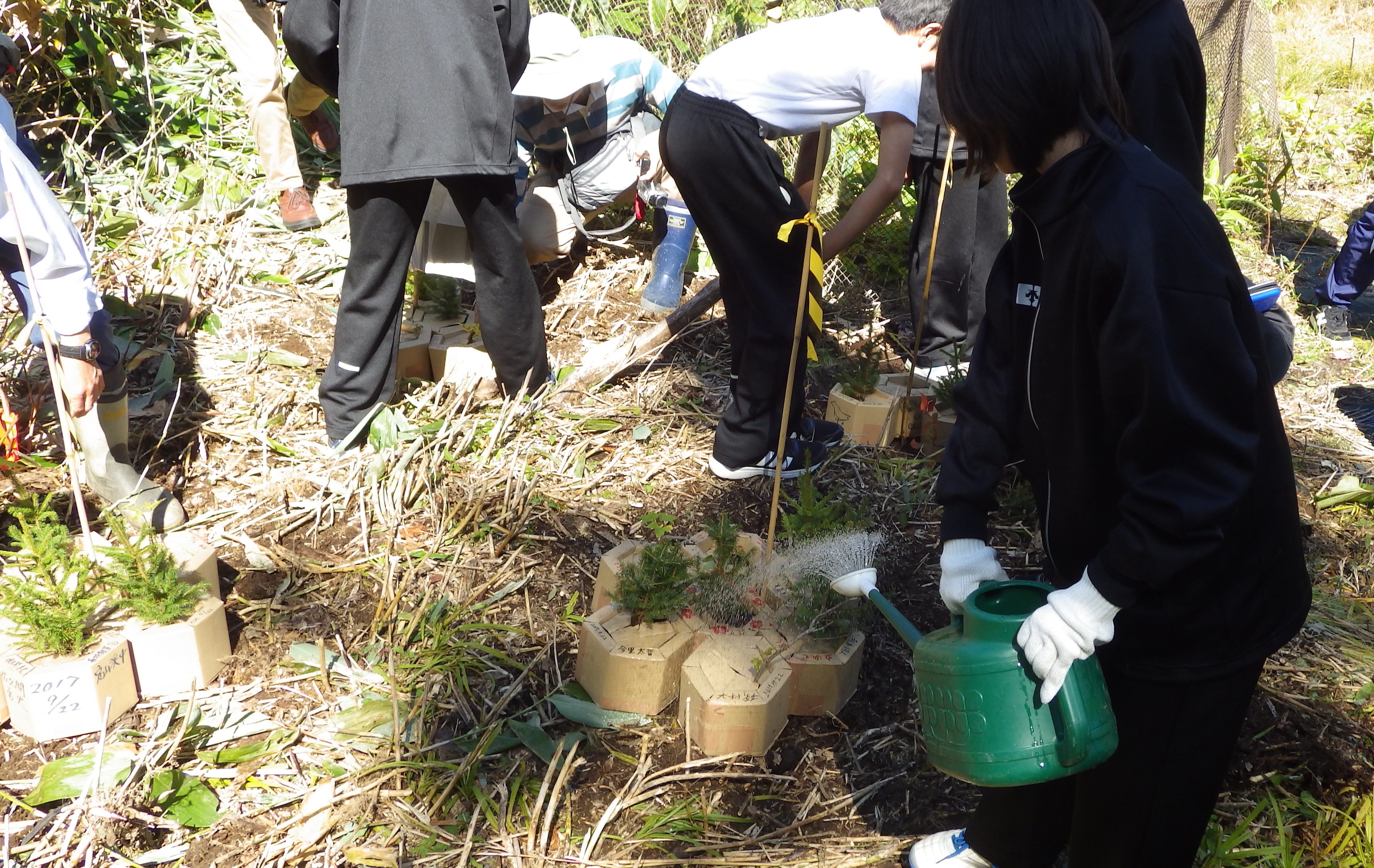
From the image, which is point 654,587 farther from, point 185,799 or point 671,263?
point 671,263

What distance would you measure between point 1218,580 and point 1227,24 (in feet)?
17.0

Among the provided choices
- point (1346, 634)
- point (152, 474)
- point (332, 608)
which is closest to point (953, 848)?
point (1346, 634)

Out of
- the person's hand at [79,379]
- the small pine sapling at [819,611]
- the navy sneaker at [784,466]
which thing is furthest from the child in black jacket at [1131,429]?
the person's hand at [79,379]

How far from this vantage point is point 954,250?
416cm

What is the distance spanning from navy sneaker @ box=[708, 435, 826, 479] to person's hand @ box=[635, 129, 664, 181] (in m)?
2.07

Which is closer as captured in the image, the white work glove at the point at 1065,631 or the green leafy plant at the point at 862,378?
the white work glove at the point at 1065,631

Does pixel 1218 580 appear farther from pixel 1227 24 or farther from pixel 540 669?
pixel 1227 24

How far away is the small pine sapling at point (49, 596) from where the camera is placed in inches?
97.8

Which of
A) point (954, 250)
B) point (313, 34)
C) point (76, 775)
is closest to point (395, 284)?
point (313, 34)

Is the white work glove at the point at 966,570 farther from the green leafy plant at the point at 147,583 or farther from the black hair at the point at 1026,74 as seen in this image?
the green leafy plant at the point at 147,583

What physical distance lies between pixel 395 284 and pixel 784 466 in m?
1.61

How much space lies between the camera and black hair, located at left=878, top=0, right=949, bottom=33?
3010mm

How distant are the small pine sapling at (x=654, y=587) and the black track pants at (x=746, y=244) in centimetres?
84

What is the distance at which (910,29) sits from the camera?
3.08 metres
